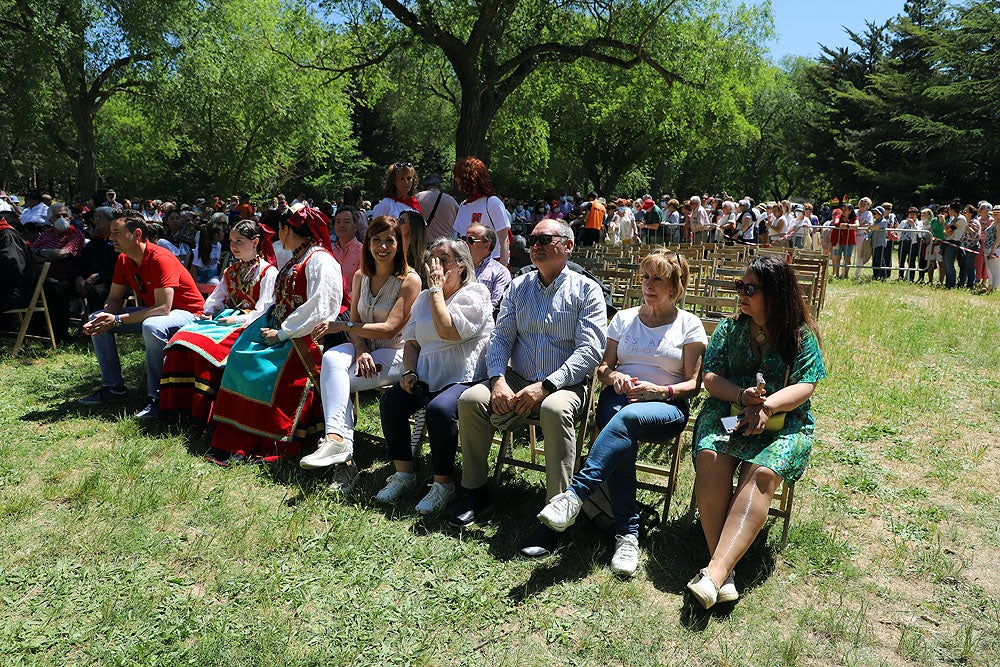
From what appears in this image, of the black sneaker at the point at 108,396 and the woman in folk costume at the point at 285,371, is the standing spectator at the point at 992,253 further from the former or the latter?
the black sneaker at the point at 108,396

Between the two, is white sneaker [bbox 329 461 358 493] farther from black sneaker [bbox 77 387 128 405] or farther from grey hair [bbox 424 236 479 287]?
black sneaker [bbox 77 387 128 405]

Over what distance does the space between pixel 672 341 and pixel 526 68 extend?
955 cm

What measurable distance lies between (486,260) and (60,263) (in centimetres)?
540

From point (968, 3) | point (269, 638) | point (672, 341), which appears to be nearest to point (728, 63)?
point (672, 341)

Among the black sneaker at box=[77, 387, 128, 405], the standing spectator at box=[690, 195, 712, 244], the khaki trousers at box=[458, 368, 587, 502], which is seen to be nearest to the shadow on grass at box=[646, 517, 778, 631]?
the khaki trousers at box=[458, 368, 587, 502]

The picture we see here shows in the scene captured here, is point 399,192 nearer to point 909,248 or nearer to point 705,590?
point 705,590

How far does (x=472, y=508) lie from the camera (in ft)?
13.3

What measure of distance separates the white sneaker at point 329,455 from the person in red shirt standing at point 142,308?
187cm

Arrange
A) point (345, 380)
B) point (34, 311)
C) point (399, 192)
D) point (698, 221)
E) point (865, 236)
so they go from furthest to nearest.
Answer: point (698, 221) → point (865, 236) → point (34, 311) → point (399, 192) → point (345, 380)

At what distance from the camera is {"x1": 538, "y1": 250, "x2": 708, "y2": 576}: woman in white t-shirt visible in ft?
11.8

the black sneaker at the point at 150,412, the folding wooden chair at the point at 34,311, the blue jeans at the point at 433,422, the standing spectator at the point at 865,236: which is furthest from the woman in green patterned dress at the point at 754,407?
the standing spectator at the point at 865,236

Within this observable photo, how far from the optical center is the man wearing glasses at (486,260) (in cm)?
500

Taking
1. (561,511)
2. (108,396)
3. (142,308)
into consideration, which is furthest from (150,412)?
(561,511)

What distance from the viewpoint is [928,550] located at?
3766mm
